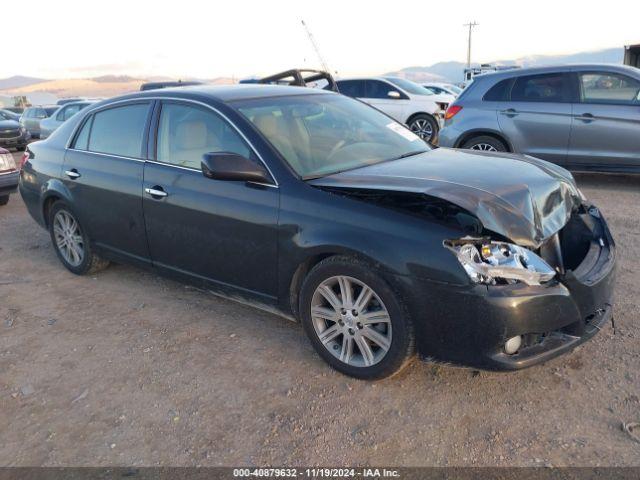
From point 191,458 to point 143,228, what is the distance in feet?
6.65

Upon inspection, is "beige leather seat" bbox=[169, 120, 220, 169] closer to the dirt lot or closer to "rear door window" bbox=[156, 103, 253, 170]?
"rear door window" bbox=[156, 103, 253, 170]

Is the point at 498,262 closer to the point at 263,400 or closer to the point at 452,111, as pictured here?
the point at 263,400

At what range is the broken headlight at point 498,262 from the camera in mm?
2715

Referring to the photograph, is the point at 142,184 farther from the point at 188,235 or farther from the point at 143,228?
the point at 188,235

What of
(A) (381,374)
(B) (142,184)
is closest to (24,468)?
(A) (381,374)

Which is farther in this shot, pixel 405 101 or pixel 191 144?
pixel 405 101

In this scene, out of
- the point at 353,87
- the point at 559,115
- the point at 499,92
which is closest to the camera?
the point at 559,115

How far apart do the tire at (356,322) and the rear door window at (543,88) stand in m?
5.73

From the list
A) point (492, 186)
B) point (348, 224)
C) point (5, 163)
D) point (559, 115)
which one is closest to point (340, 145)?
point (348, 224)

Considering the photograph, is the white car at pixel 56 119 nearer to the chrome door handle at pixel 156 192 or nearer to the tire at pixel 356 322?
the chrome door handle at pixel 156 192

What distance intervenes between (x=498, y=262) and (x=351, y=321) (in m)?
0.87

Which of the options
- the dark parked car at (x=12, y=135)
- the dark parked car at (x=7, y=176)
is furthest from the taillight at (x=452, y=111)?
the dark parked car at (x=12, y=135)

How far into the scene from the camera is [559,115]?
7.45m

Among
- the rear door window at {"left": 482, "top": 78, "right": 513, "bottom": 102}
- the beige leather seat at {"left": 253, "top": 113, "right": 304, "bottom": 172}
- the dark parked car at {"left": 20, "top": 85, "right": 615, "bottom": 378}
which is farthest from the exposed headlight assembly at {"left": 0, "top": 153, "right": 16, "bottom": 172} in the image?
the rear door window at {"left": 482, "top": 78, "right": 513, "bottom": 102}
